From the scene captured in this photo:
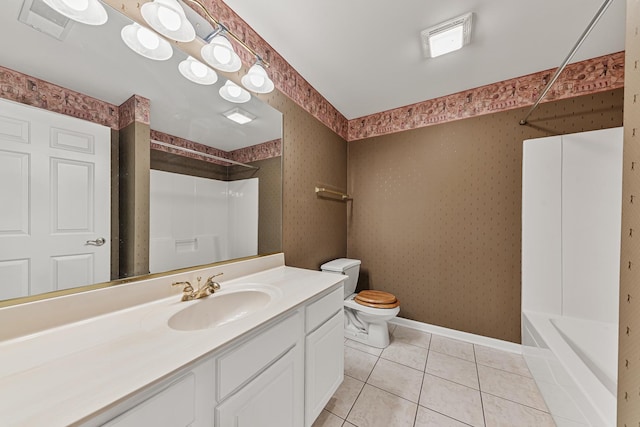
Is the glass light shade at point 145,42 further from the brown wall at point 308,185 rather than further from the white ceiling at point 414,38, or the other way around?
the brown wall at point 308,185

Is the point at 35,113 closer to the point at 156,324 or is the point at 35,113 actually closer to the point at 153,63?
the point at 153,63

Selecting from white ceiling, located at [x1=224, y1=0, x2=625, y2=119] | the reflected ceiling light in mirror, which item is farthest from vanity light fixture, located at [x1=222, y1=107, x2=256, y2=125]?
white ceiling, located at [x1=224, y1=0, x2=625, y2=119]

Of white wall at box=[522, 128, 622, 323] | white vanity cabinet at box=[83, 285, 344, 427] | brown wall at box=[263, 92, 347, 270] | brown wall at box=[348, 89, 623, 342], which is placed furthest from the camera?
brown wall at box=[348, 89, 623, 342]

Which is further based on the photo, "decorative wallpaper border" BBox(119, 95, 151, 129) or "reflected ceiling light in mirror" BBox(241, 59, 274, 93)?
"reflected ceiling light in mirror" BBox(241, 59, 274, 93)

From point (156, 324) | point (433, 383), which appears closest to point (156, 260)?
point (156, 324)

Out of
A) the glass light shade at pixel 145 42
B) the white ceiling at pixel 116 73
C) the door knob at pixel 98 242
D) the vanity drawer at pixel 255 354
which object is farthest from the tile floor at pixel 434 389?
the glass light shade at pixel 145 42

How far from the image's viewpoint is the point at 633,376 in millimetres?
585

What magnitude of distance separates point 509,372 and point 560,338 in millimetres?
483

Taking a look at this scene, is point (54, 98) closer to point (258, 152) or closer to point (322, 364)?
point (258, 152)

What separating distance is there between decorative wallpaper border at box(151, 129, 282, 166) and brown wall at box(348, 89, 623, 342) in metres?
1.31

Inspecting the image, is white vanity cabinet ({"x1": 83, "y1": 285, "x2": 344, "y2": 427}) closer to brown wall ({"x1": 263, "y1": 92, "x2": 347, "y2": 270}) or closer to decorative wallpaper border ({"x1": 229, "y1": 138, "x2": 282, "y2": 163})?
brown wall ({"x1": 263, "y1": 92, "x2": 347, "y2": 270})

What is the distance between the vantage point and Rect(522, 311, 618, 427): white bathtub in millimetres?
991

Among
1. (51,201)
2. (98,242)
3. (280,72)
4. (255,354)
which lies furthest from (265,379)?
(280,72)

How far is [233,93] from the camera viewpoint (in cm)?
138
